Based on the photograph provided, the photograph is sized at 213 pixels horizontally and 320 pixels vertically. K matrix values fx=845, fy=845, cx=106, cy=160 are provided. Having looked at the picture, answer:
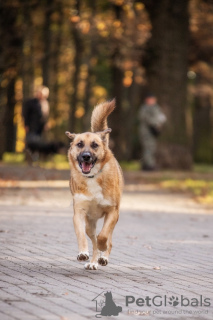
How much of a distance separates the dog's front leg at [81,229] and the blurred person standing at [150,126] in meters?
15.3

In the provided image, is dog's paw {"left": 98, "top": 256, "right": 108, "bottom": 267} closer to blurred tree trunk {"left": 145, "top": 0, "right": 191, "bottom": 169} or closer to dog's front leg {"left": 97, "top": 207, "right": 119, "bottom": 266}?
dog's front leg {"left": 97, "top": 207, "right": 119, "bottom": 266}

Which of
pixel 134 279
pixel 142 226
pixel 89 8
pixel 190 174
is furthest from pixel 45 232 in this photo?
pixel 89 8

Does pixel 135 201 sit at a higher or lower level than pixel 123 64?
lower

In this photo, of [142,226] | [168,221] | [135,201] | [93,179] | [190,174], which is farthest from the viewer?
[190,174]

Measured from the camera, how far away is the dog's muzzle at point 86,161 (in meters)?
8.23

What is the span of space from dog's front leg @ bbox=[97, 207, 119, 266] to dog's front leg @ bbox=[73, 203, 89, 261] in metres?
0.17

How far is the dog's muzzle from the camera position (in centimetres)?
823

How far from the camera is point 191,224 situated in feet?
41.7

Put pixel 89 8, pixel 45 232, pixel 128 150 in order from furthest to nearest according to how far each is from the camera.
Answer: pixel 128 150, pixel 89 8, pixel 45 232

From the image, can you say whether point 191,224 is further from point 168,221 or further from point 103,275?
point 103,275

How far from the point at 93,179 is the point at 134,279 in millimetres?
1304

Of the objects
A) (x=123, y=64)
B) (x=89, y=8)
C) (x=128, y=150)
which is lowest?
(x=128, y=150)

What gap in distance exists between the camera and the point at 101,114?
29.9 ft

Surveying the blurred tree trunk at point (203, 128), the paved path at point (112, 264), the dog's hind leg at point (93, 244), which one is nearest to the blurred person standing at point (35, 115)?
the paved path at point (112, 264)
